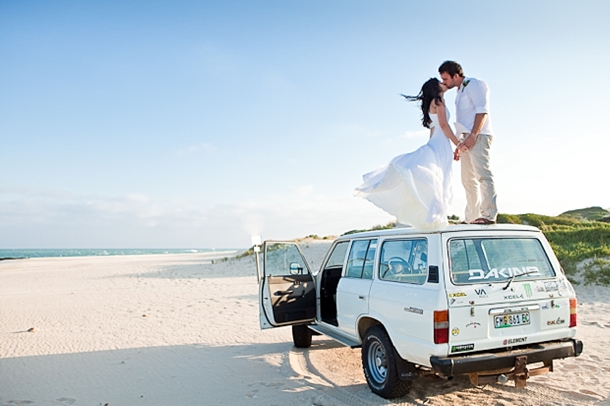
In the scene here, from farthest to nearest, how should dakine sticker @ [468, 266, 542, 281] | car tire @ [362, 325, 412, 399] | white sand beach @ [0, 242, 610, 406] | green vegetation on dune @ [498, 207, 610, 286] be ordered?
1. green vegetation on dune @ [498, 207, 610, 286]
2. white sand beach @ [0, 242, 610, 406]
3. car tire @ [362, 325, 412, 399]
4. dakine sticker @ [468, 266, 542, 281]

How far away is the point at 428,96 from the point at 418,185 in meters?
1.42

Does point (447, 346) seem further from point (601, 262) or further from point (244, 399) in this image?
point (601, 262)

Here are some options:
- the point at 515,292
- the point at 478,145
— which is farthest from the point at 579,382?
the point at 478,145

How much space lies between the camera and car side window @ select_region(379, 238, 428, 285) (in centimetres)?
494

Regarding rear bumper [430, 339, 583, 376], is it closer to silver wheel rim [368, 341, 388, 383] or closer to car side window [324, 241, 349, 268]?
silver wheel rim [368, 341, 388, 383]

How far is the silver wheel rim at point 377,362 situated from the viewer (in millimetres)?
5328

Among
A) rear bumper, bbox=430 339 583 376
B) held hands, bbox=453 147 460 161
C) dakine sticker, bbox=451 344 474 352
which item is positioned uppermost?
held hands, bbox=453 147 460 161

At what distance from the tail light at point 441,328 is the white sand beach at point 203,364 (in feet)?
3.93

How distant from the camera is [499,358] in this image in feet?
14.9

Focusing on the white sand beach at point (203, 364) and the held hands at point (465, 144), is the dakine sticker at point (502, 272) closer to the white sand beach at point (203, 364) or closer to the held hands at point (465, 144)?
the white sand beach at point (203, 364)

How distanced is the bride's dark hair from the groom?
315 millimetres

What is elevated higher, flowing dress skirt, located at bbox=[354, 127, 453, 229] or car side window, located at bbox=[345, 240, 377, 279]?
flowing dress skirt, located at bbox=[354, 127, 453, 229]

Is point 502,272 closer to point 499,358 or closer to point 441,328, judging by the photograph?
point 499,358

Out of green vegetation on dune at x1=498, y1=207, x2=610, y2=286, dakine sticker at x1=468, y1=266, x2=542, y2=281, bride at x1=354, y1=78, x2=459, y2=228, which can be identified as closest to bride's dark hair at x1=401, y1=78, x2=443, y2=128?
bride at x1=354, y1=78, x2=459, y2=228
